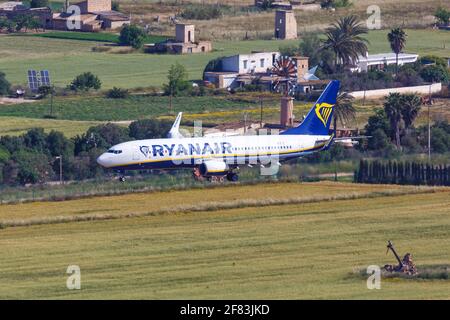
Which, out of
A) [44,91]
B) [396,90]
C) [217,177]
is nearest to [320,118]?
[217,177]

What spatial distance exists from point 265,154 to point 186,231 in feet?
67.7

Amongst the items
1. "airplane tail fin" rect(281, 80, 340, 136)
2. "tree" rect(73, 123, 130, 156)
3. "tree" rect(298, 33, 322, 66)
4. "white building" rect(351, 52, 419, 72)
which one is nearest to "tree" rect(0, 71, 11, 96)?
"tree" rect(73, 123, 130, 156)

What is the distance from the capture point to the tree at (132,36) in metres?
193

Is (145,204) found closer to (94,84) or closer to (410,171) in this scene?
(410,171)

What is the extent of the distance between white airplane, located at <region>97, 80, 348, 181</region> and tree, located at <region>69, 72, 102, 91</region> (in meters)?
54.5

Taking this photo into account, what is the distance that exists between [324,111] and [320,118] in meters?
0.86

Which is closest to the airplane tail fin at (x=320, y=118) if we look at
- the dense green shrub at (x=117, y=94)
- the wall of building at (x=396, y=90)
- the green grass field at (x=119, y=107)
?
the green grass field at (x=119, y=107)

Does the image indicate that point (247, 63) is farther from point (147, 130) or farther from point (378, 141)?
point (378, 141)

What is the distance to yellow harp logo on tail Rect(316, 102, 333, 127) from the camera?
369 ft

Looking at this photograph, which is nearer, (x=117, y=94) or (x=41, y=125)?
(x=41, y=125)

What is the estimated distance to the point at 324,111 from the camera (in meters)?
113
